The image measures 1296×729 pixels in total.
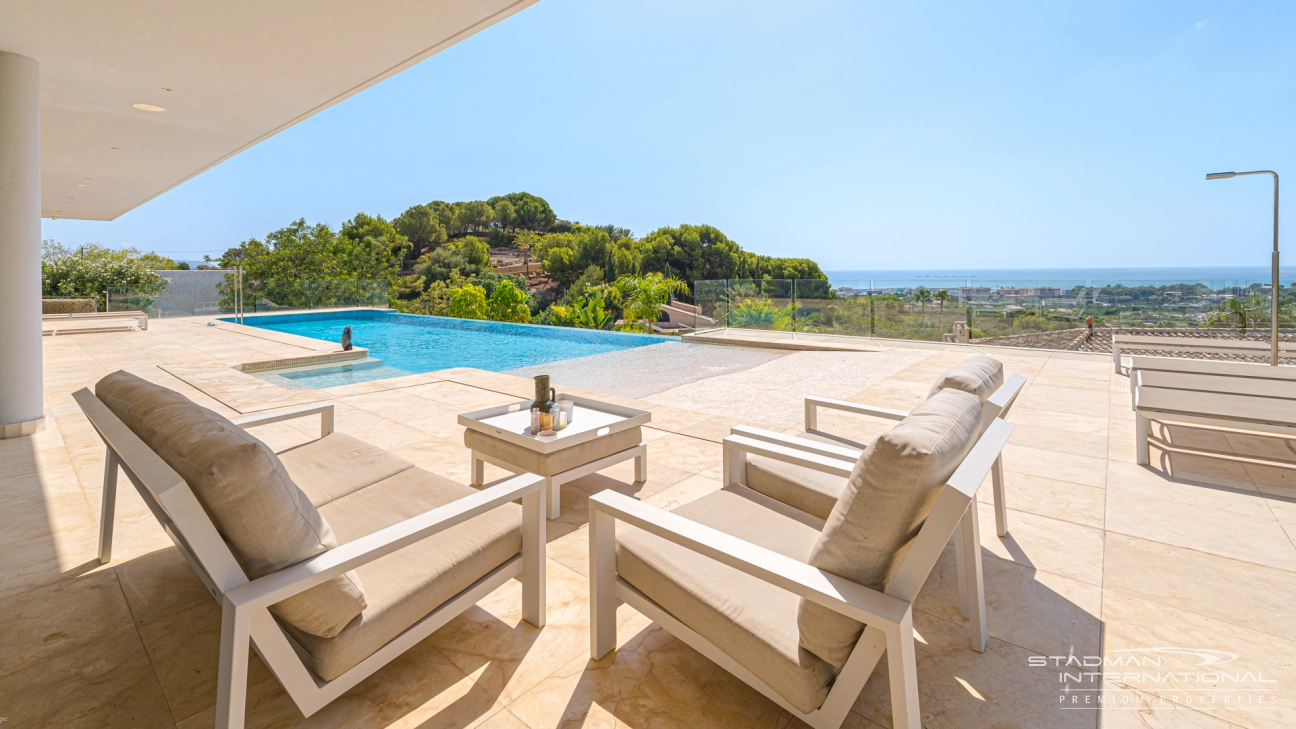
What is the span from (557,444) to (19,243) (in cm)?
426

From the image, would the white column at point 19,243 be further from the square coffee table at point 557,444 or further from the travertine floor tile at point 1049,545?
the travertine floor tile at point 1049,545

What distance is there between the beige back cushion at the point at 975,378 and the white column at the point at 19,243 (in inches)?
221

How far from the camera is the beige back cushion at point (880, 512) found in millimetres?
1051

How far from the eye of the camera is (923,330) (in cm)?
861

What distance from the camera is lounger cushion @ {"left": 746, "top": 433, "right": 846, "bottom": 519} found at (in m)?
1.90

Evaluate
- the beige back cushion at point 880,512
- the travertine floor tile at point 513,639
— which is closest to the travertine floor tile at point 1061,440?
the beige back cushion at point 880,512

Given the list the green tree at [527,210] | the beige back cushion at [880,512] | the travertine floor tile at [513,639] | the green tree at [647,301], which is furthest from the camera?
the green tree at [527,210]

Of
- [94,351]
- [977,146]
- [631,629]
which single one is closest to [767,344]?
[631,629]

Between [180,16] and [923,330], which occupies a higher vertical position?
[180,16]

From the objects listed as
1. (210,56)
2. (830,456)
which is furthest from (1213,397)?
(210,56)

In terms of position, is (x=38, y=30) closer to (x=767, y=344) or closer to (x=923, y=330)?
(x=767, y=344)

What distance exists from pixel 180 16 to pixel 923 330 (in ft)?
29.3

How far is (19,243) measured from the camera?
3.78 m

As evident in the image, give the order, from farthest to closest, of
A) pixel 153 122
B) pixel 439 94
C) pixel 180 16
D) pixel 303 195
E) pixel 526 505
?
1. pixel 303 195
2. pixel 439 94
3. pixel 153 122
4. pixel 180 16
5. pixel 526 505
